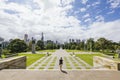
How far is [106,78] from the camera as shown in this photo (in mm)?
11648

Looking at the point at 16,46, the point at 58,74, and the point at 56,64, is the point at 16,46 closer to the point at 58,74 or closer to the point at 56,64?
the point at 56,64

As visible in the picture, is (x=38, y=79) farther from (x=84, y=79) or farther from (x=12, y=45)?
(x=12, y=45)

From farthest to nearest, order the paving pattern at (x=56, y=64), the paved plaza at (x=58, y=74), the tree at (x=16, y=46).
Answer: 1. the tree at (x=16, y=46)
2. the paving pattern at (x=56, y=64)
3. the paved plaza at (x=58, y=74)

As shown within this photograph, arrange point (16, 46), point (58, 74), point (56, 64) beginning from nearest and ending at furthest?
1. point (58, 74)
2. point (56, 64)
3. point (16, 46)

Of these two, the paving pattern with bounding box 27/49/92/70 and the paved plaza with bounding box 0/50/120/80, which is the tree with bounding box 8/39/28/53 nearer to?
the paving pattern with bounding box 27/49/92/70

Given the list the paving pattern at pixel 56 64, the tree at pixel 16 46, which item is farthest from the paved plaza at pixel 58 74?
the tree at pixel 16 46

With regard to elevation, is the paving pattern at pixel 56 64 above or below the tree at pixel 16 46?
below

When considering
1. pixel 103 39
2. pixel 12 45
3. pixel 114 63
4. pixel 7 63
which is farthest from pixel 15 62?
pixel 103 39

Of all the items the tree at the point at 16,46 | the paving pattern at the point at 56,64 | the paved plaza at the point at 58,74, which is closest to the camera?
the paved plaza at the point at 58,74

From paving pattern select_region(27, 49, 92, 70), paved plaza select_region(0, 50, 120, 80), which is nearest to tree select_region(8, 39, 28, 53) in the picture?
paving pattern select_region(27, 49, 92, 70)

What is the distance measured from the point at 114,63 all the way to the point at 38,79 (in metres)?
7.87

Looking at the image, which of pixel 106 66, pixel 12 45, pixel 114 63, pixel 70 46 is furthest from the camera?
pixel 70 46

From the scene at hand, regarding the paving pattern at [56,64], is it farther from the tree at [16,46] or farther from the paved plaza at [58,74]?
the tree at [16,46]

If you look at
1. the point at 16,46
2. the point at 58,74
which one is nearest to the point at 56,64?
the point at 58,74
